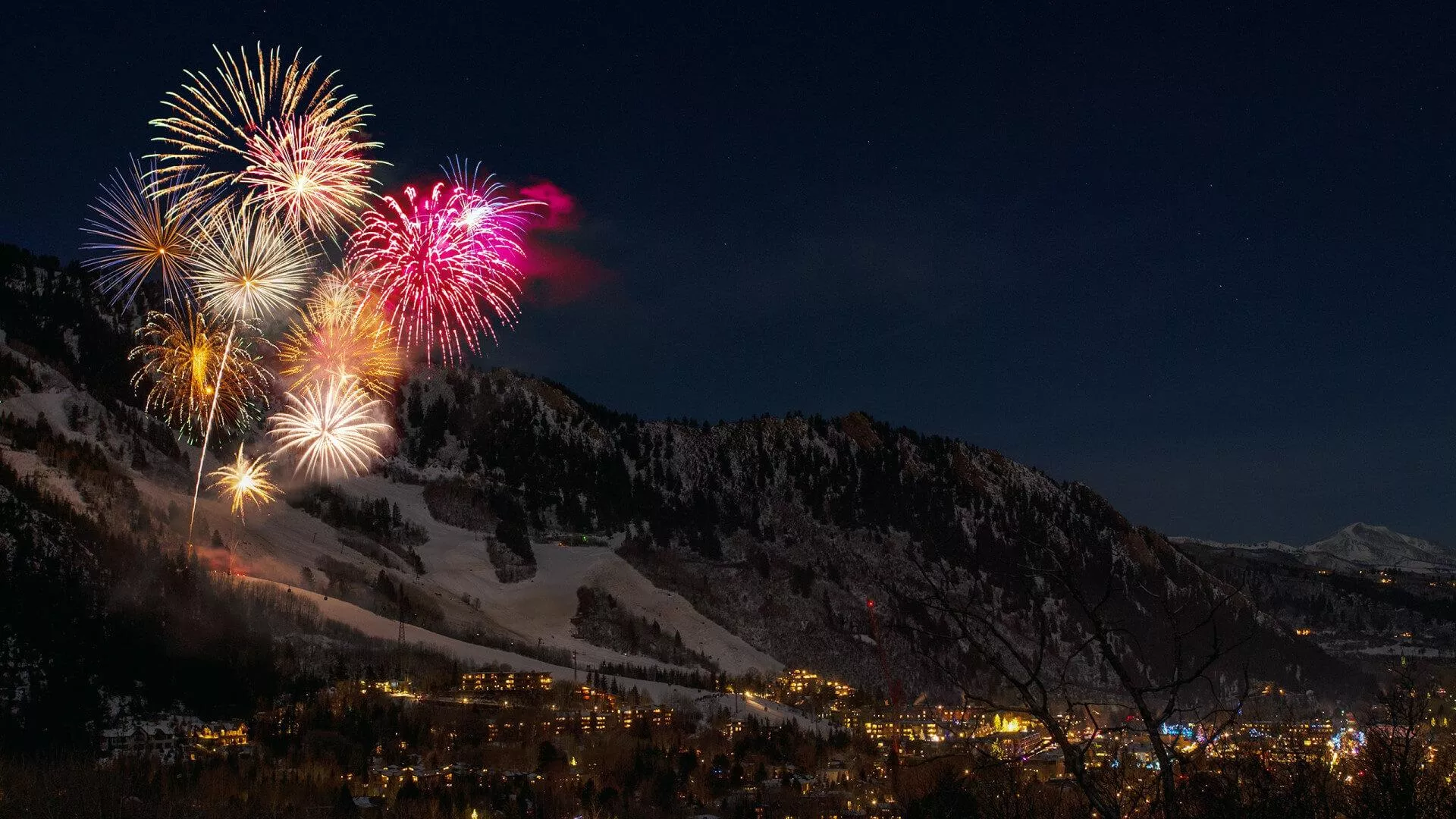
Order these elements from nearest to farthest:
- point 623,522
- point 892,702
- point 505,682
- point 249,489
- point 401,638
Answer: point 505,682
point 401,638
point 249,489
point 892,702
point 623,522

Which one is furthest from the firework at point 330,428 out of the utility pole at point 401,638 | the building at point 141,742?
the building at point 141,742

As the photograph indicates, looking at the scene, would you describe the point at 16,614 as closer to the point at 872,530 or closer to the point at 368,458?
the point at 368,458

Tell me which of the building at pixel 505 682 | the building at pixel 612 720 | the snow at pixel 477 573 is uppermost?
the snow at pixel 477 573

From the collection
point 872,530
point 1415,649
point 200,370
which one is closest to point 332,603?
point 200,370

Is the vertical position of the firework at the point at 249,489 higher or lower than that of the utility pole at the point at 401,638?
higher

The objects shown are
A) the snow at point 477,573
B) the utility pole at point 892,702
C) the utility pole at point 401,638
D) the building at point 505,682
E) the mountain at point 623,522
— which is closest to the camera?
the utility pole at point 892,702

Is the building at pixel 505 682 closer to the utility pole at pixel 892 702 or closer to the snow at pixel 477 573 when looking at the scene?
the snow at pixel 477 573

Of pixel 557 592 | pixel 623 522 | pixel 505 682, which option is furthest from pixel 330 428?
pixel 623 522

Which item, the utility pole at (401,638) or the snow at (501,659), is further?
the snow at (501,659)

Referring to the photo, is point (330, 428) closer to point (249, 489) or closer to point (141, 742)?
point (141, 742)
